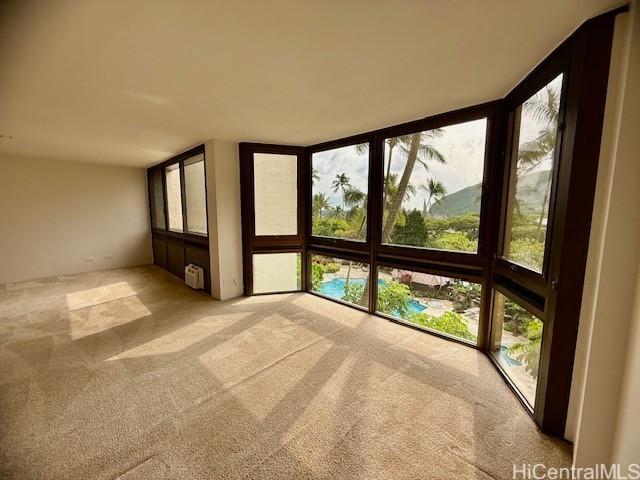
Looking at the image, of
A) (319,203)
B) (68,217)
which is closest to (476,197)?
(319,203)

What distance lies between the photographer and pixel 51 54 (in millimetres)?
1647

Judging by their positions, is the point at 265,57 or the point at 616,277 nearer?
the point at 616,277

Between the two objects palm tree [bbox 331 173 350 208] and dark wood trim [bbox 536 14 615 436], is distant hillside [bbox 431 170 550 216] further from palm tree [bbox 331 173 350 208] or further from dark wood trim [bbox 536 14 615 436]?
palm tree [bbox 331 173 350 208]

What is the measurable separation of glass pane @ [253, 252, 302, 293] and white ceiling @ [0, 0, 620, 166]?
7.12ft

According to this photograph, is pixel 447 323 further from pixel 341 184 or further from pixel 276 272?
pixel 276 272

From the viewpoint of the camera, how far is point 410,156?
3.02 meters

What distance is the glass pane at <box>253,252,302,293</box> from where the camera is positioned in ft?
13.8

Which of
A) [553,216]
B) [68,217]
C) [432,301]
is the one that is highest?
[553,216]

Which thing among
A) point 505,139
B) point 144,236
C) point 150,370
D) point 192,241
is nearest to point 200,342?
point 150,370

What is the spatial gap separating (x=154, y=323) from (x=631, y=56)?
449 cm

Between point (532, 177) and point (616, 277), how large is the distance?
1.00m

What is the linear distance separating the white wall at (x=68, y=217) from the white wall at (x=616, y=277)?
25.3 feet

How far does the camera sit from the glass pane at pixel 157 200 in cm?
577

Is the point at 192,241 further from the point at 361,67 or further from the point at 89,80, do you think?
the point at 361,67
